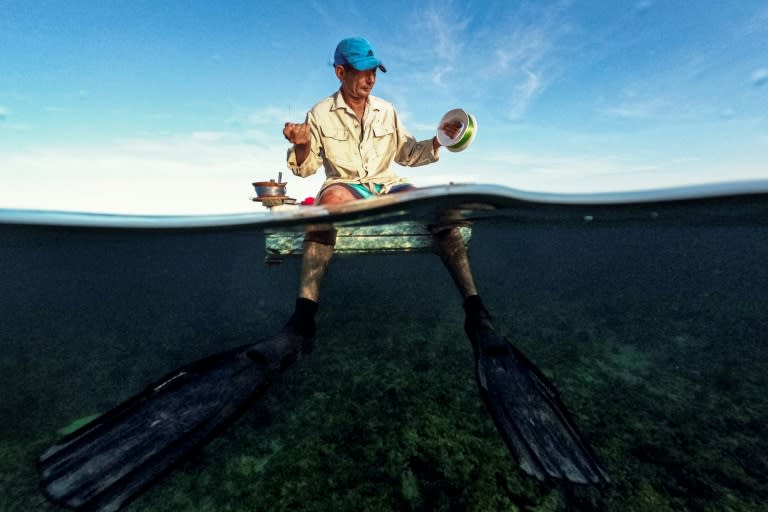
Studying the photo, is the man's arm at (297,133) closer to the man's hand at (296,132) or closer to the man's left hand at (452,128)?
the man's hand at (296,132)

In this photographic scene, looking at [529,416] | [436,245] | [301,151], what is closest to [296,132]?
[301,151]

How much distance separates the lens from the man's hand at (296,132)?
3.21 meters

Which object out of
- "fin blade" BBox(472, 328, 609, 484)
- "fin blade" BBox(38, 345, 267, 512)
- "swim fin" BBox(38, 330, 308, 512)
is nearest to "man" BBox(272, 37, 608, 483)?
"fin blade" BBox(472, 328, 609, 484)

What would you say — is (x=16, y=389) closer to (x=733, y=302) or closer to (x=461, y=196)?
(x=461, y=196)

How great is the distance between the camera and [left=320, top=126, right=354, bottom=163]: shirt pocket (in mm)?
3844

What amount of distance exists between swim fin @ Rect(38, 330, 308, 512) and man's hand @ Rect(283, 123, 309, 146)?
82.5 inches

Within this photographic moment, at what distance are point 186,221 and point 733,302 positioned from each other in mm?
14018

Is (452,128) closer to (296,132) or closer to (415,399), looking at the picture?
(296,132)

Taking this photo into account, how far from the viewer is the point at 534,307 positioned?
9.20 metres

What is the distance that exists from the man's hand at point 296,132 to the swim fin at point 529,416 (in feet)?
9.28

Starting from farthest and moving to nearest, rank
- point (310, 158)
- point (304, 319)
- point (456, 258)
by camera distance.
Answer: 1. point (456, 258)
2. point (310, 158)
3. point (304, 319)

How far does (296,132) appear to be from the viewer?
323 cm

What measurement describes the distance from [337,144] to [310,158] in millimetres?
433

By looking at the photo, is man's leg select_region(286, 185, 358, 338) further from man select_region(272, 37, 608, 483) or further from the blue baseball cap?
the blue baseball cap
